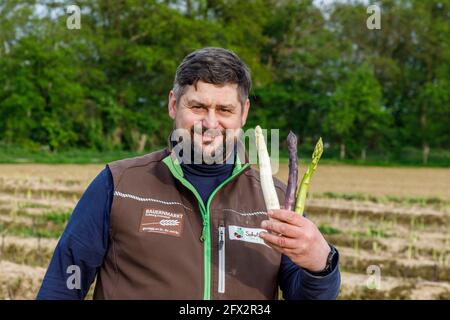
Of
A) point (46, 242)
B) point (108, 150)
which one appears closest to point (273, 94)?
point (108, 150)

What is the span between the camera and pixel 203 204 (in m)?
2.02

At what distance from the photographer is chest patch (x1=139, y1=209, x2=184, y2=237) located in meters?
1.96

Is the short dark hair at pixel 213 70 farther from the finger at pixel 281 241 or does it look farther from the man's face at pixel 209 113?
the finger at pixel 281 241

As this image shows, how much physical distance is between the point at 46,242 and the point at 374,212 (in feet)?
22.9

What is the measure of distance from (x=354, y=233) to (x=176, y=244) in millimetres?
8585

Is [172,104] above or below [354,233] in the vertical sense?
above

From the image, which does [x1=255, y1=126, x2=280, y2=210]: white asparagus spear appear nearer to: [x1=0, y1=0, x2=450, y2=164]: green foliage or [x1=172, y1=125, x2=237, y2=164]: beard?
[x1=172, y1=125, x2=237, y2=164]: beard

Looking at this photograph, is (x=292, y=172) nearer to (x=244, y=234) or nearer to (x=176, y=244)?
(x=244, y=234)

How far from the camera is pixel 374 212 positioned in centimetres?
1284

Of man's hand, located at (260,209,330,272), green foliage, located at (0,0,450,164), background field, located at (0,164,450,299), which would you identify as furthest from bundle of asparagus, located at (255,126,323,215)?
green foliage, located at (0,0,450,164)

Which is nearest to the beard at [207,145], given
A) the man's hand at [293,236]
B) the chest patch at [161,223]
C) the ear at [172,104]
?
the ear at [172,104]

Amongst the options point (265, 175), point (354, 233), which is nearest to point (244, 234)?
point (265, 175)

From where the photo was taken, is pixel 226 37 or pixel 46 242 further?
pixel 226 37

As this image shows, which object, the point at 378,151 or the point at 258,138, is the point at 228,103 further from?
the point at 378,151
